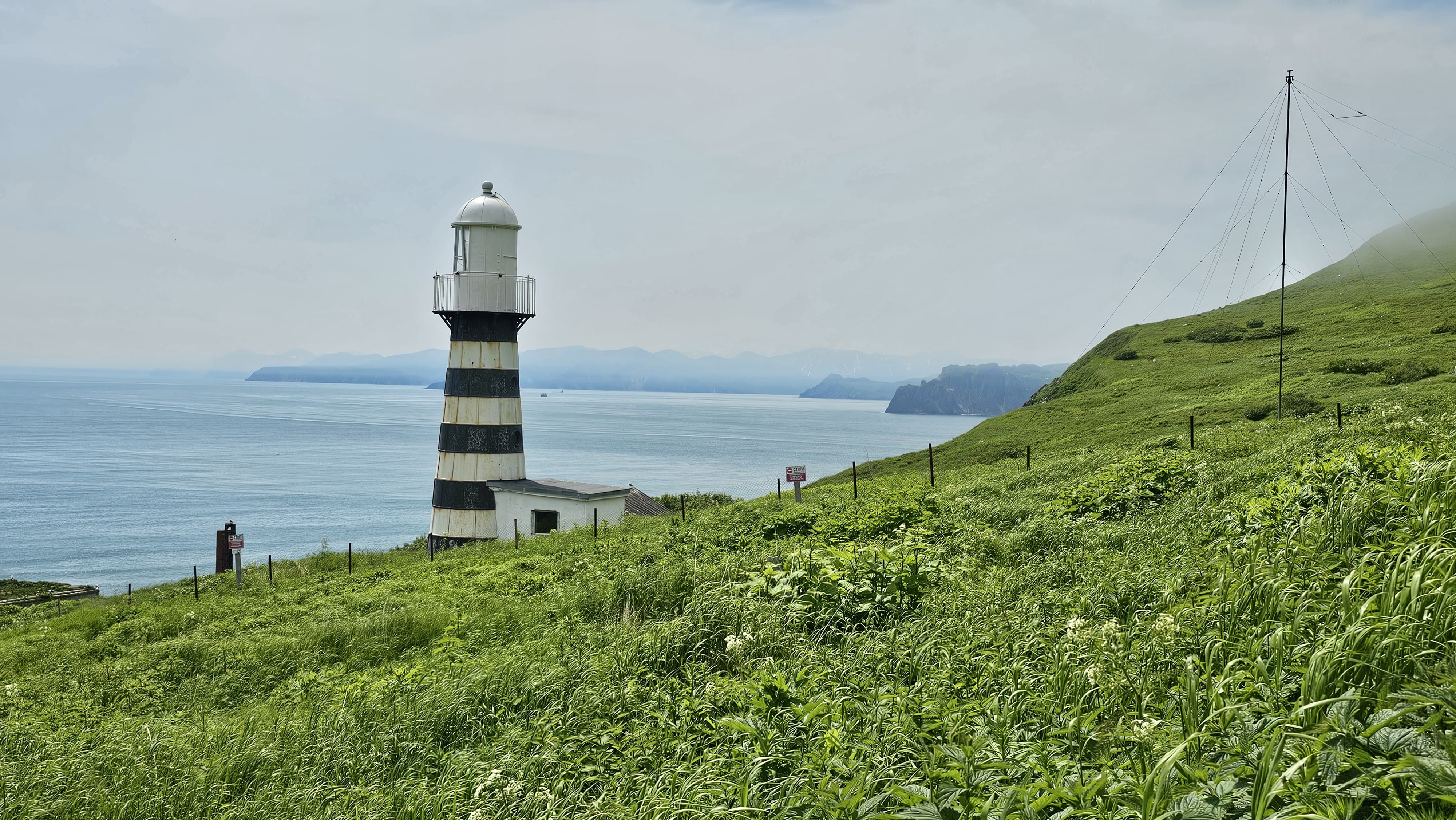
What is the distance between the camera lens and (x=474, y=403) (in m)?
27.1

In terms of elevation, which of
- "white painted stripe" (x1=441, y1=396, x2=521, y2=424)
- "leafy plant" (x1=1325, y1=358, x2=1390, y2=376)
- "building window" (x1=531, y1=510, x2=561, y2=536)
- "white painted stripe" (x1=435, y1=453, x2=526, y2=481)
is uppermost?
"leafy plant" (x1=1325, y1=358, x2=1390, y2=376)

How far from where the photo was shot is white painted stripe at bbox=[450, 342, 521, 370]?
27219mm

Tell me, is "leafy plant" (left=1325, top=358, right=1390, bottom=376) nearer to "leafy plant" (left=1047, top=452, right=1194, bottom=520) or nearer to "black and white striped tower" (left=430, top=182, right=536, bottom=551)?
"leafy plant" (left=1047, top=452, right=1194, bottom=520)

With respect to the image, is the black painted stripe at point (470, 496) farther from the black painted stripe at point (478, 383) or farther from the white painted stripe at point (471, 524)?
the black painted stripe at point (478, 383)

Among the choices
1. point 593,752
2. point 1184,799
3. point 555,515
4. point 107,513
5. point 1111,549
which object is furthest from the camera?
point 107,513

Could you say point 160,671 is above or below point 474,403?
below

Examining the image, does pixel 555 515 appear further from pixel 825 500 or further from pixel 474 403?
pixel 825 500

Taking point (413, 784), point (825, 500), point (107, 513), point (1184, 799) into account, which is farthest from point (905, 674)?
point (107, 513)

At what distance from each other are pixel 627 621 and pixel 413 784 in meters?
3.70

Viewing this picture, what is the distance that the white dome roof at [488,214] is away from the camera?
27594 millimetres

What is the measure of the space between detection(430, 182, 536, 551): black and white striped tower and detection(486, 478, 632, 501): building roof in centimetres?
43

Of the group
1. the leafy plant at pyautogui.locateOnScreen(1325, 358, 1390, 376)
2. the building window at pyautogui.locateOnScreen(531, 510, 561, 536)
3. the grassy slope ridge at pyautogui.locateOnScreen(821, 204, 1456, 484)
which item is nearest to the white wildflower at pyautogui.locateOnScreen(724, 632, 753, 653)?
the building window at pyautogui.locateOnScreen(531, 510, 561, 536)

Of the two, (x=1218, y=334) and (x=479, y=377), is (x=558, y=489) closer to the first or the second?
(x=479, y=377)

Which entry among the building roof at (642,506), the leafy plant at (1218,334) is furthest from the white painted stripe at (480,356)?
the leafy plant at (1218,334)
